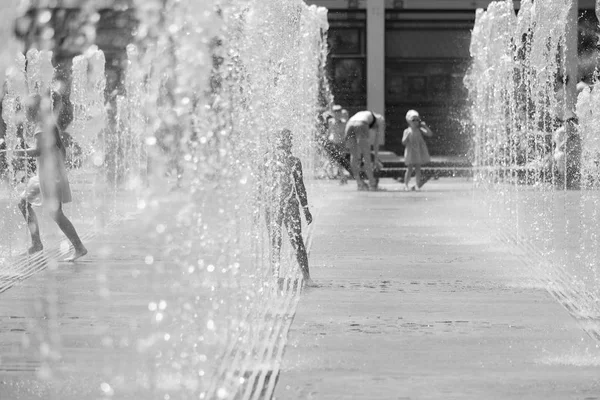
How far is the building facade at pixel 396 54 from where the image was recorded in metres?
36.0

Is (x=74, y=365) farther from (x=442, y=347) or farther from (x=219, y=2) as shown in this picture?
(x=219, y=2)

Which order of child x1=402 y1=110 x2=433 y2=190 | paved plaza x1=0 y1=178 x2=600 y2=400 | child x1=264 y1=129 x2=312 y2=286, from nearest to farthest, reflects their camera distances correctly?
paved plaza x1=0 y1=178 x2=600 y2=400 < child x1=264 y1=129 x2=312 y2=286 < child x1=402 y1=110 x2=433 y2=190

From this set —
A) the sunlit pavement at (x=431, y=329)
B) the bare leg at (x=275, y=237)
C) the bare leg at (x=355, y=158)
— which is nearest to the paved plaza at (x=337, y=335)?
the sunlit pavement at (x=431, y=329)

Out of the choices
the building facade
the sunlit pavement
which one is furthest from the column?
the sunlit pavement

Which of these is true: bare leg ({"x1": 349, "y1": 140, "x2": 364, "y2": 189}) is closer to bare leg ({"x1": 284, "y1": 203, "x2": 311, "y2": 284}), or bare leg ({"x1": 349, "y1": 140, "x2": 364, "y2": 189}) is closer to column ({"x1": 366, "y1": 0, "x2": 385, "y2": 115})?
bare leg ({"x1": 284, "y1": 203, "x2": 311, "y2": 284})

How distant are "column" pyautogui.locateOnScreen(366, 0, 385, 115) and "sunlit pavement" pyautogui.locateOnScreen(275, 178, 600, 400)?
22.3 metres

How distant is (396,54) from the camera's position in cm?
3616

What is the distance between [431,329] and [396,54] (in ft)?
93.9

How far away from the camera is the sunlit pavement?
6355 millimetres

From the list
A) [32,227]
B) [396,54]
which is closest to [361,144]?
[32,227]

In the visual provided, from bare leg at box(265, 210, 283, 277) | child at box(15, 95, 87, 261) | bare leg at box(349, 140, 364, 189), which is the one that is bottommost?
bare leg at box(349, 140, 364, 189)

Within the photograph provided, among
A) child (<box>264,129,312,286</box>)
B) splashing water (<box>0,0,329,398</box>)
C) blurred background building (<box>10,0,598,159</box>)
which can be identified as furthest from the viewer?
blurred background building (<box>10,0,598,159</box>)

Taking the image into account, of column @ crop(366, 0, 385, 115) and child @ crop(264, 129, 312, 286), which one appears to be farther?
column @ crop(366, 0, 385, 115)

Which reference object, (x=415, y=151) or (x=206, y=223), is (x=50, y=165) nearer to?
(x=206, y=223)
